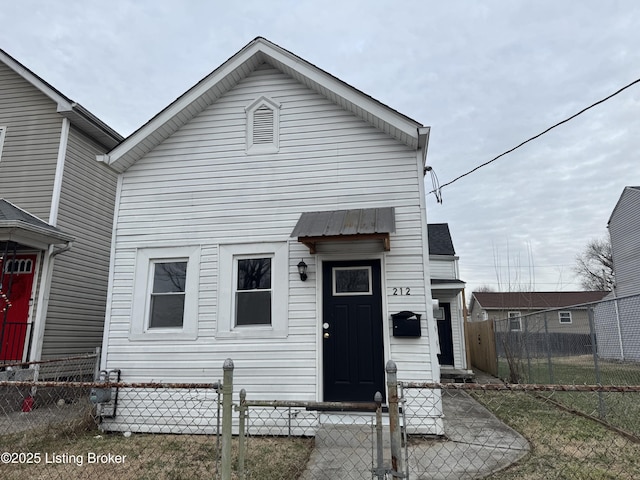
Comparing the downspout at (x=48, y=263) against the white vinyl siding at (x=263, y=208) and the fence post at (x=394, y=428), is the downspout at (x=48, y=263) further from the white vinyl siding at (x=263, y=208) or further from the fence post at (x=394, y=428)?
the fence post at (x=394, y=428)

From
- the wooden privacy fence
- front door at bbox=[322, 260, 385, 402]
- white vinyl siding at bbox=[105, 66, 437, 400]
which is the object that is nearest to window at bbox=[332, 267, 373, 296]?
front door at bbox=[322, 260, 385, 402]

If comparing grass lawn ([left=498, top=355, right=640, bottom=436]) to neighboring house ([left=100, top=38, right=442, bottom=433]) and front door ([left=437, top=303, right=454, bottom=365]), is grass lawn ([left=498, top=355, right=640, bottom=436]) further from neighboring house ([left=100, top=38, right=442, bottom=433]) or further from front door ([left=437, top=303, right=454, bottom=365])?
neighboring house ([left=100, top=38, right=442, bottom=433])

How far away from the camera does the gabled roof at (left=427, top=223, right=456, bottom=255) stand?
14.9m

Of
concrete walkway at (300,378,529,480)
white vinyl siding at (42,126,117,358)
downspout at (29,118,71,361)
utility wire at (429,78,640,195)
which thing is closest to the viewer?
concrete walkway at (300,378,529,480)

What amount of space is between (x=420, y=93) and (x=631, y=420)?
1007cm

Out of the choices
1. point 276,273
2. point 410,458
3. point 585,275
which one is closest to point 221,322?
→ point 276,273

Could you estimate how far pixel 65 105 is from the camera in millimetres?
9086

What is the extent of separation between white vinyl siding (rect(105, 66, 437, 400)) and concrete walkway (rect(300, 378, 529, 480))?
0.89m

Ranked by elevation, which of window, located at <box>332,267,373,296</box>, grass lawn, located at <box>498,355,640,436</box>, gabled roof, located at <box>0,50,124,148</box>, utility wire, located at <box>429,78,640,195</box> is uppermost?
gabled roof, located at <box>0,50,124,148</box>

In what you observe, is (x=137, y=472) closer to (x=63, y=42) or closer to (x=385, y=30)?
(x=385, y=30)

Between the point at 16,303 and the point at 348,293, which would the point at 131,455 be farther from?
the point at 16,303

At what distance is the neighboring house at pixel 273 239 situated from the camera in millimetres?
6082

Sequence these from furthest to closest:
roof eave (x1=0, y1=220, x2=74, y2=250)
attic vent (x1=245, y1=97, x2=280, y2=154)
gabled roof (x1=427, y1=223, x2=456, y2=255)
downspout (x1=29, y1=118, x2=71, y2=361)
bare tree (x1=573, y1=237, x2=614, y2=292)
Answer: bare tree (x1=573, y1=237, x2=614, y2=292) < gabled roof (x1=427, y1=223, x2=456, y2=255) < downspout (x1=29, y1=118, x2=71, y2=361) < roof eave (x1=0, y1=220, x2=74, y2=250) < attic vent (x1=245, y1=97, x2=280, y2=154)

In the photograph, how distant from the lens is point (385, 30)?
9.35 meters
